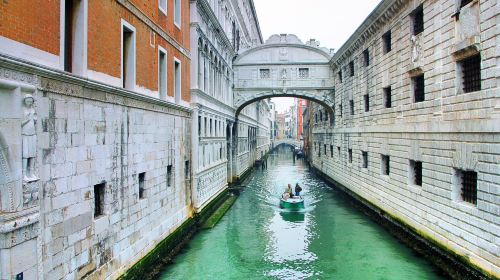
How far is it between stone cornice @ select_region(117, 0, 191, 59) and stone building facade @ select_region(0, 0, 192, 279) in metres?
0.05

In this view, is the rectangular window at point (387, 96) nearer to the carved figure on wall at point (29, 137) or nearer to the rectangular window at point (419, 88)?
the rectangular window at point (419, 88)

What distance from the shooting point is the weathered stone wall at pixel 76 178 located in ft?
16.5

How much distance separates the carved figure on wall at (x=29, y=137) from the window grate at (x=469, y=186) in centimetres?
891

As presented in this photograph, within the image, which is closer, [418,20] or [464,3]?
[464,3]

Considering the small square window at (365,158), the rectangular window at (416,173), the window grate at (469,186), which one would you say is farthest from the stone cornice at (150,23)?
the small square window at (365,158)

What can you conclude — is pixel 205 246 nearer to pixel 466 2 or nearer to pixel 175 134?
pixel 175 134

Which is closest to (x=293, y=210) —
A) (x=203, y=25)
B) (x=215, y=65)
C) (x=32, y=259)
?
(x=215, y=65)

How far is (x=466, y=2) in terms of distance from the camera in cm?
951

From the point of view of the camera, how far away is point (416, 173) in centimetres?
1269

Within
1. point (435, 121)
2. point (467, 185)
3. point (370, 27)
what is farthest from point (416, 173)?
point (370, 27)

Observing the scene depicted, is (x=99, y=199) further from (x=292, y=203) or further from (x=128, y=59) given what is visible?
(x=292, y=203)

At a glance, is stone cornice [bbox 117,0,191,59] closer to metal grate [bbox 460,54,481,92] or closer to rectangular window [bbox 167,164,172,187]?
rectangular window [bbox 167,164,172,187]

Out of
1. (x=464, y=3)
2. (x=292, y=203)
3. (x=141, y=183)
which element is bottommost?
(x=292, y=203)

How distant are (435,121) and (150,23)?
793 centimetres
